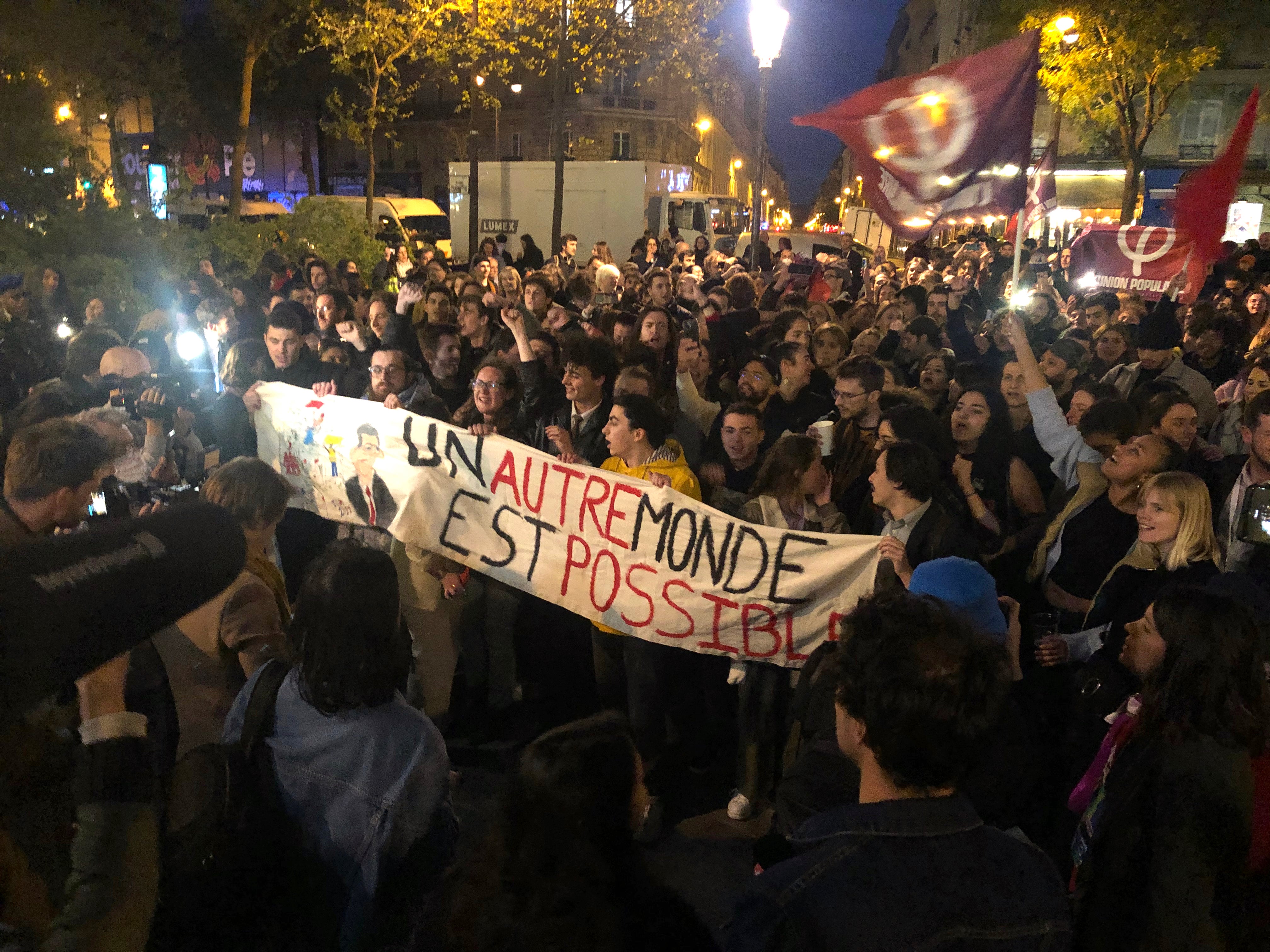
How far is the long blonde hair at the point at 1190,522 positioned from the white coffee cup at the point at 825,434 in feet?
5.80

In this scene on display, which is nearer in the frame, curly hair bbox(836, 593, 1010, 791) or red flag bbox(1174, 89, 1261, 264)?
curly hair bbox(836, 593, 1010, 791)

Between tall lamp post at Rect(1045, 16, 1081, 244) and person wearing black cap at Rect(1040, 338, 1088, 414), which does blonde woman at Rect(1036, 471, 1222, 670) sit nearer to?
person wearing black cap at Rect(1040, 338, 1088, 414)

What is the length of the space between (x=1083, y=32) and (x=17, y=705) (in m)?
34.1

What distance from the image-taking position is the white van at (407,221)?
20594mm

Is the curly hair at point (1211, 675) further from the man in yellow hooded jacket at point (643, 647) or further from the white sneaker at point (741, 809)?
the man in yellow hooded jacket at point (643, 647)

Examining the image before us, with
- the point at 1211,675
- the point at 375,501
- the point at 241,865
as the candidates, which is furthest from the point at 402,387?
the point at 1211,675

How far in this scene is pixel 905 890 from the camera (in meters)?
1.50

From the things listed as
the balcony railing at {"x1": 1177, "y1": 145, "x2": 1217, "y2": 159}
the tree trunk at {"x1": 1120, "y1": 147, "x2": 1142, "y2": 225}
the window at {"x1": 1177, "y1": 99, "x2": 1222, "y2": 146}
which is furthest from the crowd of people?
the window at {"x1": 1177, "y1": 99, "x2": 1222, "y2": 146}

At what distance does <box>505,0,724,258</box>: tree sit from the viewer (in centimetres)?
2377

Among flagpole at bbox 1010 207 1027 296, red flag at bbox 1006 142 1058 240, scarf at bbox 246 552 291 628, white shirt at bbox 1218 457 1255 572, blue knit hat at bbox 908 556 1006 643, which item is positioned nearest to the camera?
blue knit hat at bbox 908 556 1006 643

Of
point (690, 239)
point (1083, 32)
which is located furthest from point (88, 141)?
point (1083, 32)

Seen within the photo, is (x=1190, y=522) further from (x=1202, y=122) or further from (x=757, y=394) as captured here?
(x=1202, y=122)

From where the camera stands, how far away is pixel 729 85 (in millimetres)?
30797

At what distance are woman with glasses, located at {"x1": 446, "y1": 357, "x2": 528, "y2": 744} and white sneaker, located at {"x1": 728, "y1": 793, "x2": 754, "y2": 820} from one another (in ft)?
4.31
